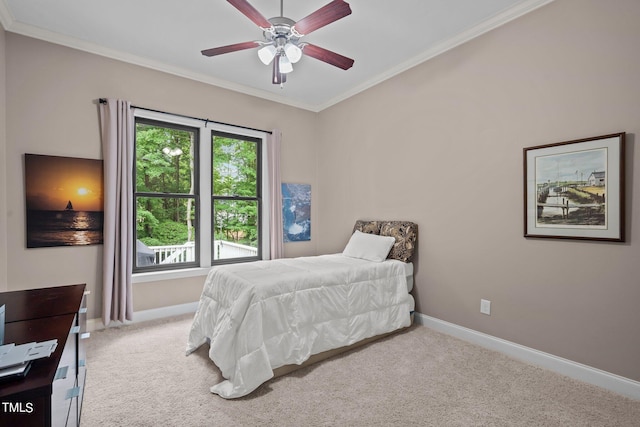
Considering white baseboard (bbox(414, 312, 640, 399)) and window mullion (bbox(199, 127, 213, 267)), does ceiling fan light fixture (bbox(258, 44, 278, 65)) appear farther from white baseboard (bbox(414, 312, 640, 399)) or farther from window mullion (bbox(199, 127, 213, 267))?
white baseboard (bbox(414, 312, 640, 399))

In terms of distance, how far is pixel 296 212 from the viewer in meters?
4.66

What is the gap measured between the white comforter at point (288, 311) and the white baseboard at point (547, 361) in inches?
18.3

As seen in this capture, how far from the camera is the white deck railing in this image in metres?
3.69

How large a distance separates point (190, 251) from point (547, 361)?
381cm

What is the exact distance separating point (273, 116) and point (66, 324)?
362 cm

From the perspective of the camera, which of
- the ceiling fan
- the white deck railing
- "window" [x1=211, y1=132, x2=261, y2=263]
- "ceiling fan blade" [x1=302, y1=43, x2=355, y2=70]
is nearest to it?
the ceiling fan

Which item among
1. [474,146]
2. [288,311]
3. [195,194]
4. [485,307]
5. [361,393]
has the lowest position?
[361,393]

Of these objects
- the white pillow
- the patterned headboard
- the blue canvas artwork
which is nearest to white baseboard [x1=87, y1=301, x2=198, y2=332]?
the blue canvas artwork

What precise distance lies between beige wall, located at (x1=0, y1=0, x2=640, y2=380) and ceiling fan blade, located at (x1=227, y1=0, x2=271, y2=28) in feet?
6.40

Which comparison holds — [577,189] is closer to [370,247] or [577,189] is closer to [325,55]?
[370,247]

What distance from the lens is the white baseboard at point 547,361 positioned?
204 centimetres

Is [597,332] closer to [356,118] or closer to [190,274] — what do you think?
[356,118]

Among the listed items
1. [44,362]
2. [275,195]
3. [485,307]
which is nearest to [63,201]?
[275,195]

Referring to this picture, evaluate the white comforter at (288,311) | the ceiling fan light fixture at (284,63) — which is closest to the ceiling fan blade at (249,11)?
the ceiling fan light fixture at (284,63)
